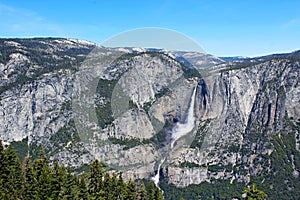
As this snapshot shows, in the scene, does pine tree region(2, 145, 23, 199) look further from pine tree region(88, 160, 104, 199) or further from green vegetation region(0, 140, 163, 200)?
pine tree region(88, 160, 104, 199)

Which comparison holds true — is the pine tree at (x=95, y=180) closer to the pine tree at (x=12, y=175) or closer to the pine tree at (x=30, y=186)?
the pine tree at (x=30, y=186)

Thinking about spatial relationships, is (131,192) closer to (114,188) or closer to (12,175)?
(114,188)

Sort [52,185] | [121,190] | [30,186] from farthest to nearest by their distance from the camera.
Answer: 1. [121,190]
2. [30,186]
3. [52,185]

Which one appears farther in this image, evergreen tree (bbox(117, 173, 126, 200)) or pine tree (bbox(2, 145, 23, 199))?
evergreen tree (bbox(117, 173, 126, 200))

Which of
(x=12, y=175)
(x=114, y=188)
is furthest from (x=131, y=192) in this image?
(x=12, y=175)

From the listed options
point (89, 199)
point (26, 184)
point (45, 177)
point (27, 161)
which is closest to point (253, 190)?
point (89, 199)

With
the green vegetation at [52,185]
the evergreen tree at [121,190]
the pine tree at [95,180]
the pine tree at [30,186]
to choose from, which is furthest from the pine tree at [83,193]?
the evergreen tree at [121,190]

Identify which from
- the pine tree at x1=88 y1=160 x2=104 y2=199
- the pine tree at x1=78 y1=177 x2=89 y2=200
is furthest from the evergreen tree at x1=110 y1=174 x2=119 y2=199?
the pine tree at x1=78 y1=177 x2=89 y2=200
